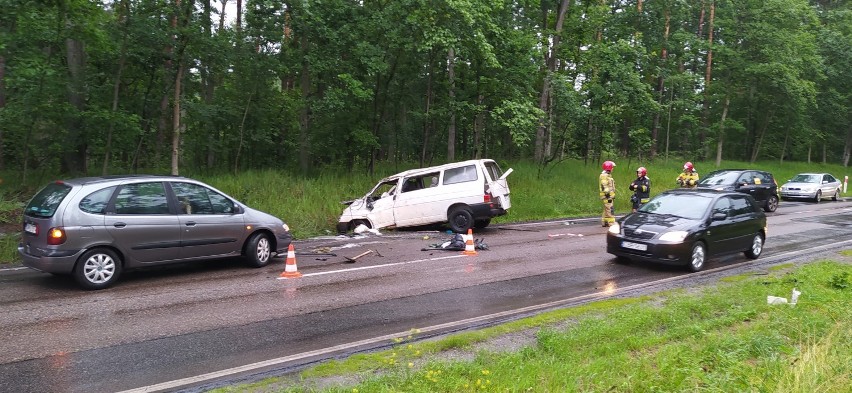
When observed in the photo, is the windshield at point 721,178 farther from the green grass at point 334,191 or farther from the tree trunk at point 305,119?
the tree trunk at point 305,119

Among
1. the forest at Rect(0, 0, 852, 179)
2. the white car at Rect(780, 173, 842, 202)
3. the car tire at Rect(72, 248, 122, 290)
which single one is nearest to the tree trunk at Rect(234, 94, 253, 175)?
the forest at Rect(0, 0, 852, 179)

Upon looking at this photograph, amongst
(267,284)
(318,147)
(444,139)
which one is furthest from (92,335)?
(444,139)

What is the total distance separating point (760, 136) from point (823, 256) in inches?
1514

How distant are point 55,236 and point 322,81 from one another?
13.1 meters

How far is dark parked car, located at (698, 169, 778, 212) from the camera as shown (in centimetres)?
2197

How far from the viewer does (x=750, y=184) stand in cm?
2225

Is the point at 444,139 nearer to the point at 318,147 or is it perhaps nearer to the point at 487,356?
the point at 318,147

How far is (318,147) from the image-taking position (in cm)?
2114

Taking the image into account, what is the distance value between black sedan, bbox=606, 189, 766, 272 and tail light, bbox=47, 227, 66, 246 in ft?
30.6

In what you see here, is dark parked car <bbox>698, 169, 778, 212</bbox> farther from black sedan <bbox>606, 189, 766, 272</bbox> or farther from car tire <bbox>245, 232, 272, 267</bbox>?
car tire <bbox>245, 232, 272, 267</bbox>

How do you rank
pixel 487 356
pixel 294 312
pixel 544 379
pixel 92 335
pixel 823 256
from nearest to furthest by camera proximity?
pixel 544 379
pixel 487 356
pixel 92 335
pixel 294 312
pixel 823 256

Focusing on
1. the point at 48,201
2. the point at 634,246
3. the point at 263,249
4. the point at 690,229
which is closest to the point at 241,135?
the point at 263,249

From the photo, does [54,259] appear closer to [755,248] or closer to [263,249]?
[263,249]

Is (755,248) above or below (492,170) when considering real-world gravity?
below
